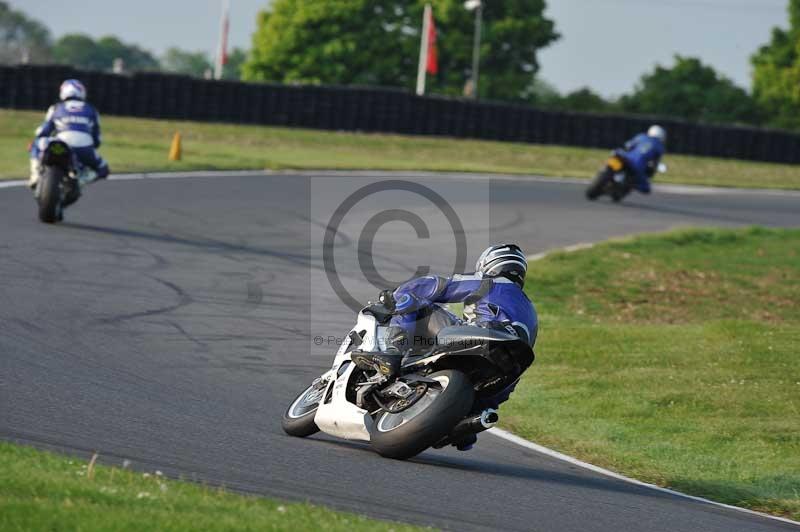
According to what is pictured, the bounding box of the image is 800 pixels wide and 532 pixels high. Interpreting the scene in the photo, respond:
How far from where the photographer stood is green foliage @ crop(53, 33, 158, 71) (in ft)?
616

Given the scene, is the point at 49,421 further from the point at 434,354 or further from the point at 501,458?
the point at 501,458

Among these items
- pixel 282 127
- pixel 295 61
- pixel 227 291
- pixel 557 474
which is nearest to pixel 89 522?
pixel 557 474

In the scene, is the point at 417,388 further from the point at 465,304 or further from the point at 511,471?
the point at 511,471

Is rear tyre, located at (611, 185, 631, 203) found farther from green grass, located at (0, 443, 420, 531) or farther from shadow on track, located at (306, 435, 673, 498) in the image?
green grass, located at (0, 443, 420, 531)

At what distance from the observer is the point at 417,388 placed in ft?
24.0

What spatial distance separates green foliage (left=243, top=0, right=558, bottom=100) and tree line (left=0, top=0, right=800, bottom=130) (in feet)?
0.17

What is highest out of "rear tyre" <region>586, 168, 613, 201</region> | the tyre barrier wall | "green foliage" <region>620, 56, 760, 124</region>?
"green foliage" <region>620, 56, 760, 124</region>

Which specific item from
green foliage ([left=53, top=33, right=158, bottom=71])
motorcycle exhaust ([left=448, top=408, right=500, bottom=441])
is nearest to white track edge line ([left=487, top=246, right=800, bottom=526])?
motorcycle exhaust ([left=448, top=408, right=500, bottom=441])

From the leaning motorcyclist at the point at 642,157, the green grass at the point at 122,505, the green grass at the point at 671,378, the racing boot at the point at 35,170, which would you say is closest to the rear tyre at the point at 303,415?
the green grass at the point at 122,505

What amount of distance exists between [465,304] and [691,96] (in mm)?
70756

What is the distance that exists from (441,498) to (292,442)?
→ 1.36 meters

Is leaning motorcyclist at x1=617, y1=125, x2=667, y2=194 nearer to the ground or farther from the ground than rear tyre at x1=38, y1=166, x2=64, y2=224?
farther from the ground

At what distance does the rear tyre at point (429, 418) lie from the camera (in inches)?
277

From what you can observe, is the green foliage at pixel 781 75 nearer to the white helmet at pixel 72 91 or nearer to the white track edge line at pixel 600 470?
the white helmet at pixel 72 91
